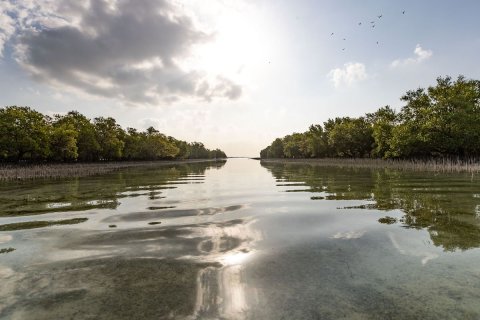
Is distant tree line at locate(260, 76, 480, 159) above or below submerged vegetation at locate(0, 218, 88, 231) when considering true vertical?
above

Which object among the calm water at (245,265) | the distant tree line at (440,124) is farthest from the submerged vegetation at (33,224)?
the distant tree line at (440,124)

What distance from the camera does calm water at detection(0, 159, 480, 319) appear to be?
3.74 m

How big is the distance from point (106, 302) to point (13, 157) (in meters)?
63.9

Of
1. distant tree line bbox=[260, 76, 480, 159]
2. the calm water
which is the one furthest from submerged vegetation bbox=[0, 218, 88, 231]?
distant tree line bbox=[260, 76, 480, 159]

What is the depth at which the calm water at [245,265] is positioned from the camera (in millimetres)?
Result: 3742

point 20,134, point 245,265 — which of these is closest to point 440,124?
point 245,265

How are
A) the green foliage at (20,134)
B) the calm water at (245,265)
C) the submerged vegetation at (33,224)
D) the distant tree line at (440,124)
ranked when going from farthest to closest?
the green foliage at (20,134)
the distant tree line at (440,124)
the submerged vegetation at (33,224)
the calm water at (245,265)

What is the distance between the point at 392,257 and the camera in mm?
5523

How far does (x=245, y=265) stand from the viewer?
5.24 m

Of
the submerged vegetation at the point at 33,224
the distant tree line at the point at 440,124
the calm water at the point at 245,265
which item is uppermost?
the distant tree line at the point at 440,124

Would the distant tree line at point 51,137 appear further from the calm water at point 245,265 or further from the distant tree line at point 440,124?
the distant tree line at point 440,124

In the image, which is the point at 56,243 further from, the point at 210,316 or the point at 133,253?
the point at 210,316

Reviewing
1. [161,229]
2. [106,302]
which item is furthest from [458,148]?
[106,302]

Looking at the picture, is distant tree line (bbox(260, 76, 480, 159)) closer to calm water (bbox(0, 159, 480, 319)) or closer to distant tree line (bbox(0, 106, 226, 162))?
calm water (bbox(0, 159, 480, 319))
